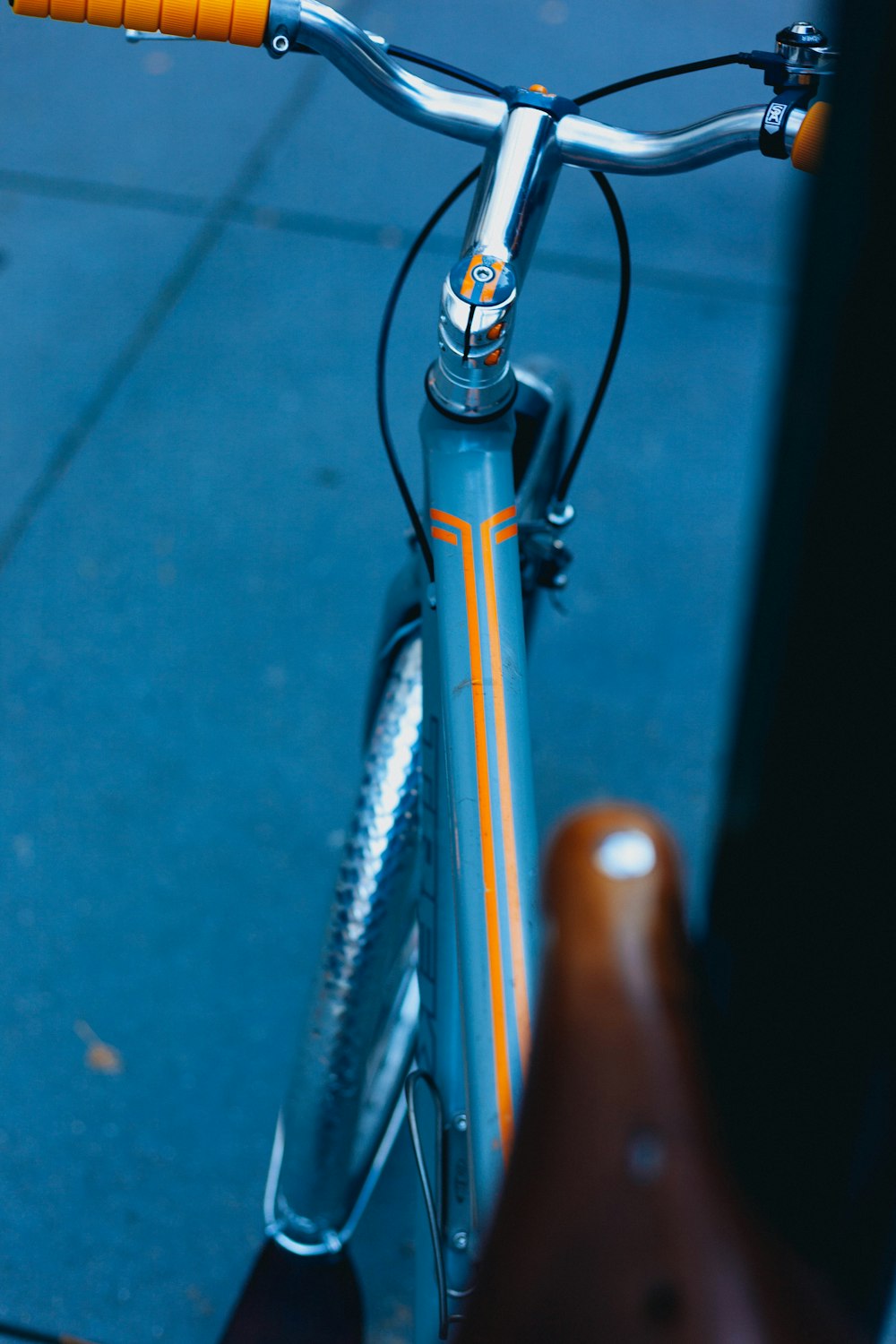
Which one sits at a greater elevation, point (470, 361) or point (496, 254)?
point (496, 254)

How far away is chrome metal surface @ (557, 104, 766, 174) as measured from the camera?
4.24ft

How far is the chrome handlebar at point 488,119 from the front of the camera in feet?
4.25

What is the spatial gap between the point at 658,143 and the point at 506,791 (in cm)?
73

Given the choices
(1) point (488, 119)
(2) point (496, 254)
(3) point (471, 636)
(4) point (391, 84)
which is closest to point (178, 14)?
(4) point (391, 84)

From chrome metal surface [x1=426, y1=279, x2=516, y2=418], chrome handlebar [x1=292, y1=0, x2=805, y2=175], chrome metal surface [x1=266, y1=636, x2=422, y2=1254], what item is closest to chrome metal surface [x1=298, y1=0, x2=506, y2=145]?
chrome handlebar [x1=292, y1=0, x2=805, y2=175]

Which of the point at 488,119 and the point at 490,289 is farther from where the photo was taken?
the point at 488,119

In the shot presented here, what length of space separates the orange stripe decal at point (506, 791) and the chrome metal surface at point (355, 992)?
0.96ft

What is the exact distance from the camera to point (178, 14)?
1310 millimetres

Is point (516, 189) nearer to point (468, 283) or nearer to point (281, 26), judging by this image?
point (468, 283)

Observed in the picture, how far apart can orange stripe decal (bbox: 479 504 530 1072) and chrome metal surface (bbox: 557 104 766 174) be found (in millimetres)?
388

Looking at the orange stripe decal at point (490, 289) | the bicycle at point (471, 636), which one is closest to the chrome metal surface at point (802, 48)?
the bicycle at point (471, 636)

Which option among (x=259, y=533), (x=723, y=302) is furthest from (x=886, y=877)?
(x=723, y=302)

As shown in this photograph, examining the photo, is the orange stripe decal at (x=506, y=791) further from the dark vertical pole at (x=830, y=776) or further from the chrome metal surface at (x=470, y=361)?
the dark vertical pole at (x=830, y=776)

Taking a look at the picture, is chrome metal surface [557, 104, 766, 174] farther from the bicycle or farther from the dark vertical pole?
the dark vertical pole
